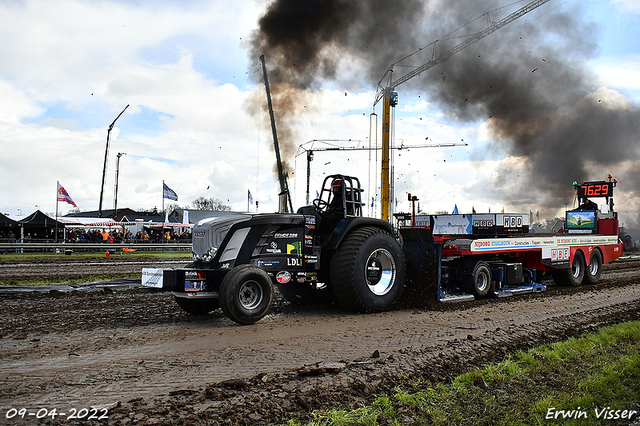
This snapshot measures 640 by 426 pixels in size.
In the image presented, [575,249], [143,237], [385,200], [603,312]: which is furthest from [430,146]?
[603,312]

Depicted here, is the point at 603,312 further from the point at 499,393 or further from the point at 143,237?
the point at 143,237

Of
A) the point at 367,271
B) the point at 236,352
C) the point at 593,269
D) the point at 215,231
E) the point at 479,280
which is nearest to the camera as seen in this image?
the point at 236,352

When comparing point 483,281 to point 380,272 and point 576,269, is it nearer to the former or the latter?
point 380,272

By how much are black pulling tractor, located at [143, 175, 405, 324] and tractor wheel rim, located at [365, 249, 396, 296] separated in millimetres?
16

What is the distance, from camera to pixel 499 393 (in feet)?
13.1

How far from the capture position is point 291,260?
7344mm

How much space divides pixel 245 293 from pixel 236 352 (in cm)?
151

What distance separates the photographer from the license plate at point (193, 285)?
6.43 meters

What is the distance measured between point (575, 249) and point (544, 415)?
32.9 ft

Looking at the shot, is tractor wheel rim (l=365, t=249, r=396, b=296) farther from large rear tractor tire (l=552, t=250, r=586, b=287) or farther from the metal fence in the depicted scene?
the metal fence

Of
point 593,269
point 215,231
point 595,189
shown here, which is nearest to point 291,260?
point 215,231

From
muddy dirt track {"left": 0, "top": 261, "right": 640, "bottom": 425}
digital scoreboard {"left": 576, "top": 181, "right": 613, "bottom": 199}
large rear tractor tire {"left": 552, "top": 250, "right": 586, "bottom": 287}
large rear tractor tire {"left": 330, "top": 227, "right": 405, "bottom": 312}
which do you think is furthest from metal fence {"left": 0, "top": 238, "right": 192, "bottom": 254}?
digital scoreboard {"left": 576, "top": 181, "right": 613, "bottom": 199}

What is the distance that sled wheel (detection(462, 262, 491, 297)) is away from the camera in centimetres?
955

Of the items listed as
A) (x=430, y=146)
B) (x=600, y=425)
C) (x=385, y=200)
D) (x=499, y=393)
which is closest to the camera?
(x=600, y=425)
